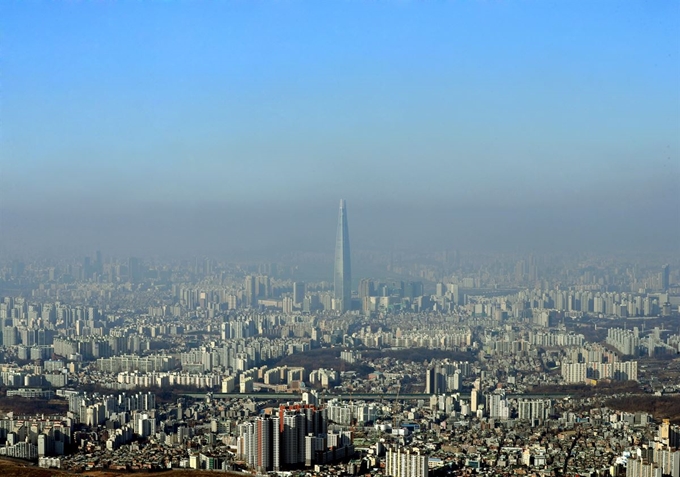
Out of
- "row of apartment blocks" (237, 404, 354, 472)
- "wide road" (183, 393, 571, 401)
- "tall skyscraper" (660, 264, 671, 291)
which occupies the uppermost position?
"tall skyscraper" (660, 264, 671, 291)

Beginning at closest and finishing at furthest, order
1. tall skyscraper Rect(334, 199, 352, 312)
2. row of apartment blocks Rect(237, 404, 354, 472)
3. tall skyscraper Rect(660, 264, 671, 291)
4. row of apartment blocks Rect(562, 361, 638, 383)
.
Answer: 1. row of apartment blocks Rect(237, 404, 354, 472)
2. row of apartment blocks Rect(562, 361, 638, 383)
3. tall skyscraper Rect(660, 264, 671, 291)
4. tall skyscraper Rect(334, 199, 352, 312)

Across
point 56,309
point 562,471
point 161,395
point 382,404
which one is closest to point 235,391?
point 161,395

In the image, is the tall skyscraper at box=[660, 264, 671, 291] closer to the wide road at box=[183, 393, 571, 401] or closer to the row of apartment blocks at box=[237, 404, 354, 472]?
the wide road at box=[183, 393, 571, 401]

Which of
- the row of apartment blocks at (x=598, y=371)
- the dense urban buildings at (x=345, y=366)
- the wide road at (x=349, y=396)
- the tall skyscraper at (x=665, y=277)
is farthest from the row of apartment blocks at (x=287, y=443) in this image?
the tall skyscraper at (x=665, y=277)

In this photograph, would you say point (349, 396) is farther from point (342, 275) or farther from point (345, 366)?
point (342, 275)

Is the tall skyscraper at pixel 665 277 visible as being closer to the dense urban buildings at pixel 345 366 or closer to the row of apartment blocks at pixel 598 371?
the dense urban buildings at pixel 345 366

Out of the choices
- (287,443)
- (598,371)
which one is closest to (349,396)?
(598,371)

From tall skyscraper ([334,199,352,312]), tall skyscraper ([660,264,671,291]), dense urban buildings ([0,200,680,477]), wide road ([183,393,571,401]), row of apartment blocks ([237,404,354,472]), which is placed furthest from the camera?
tall skyscraper ([334,199,352,312])

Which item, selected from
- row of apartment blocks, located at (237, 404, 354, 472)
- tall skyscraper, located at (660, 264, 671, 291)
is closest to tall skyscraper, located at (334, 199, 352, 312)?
tall skyscraper, located at (660, 264, 671, 291)

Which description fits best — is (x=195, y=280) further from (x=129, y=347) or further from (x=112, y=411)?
(x=112, y=411)
